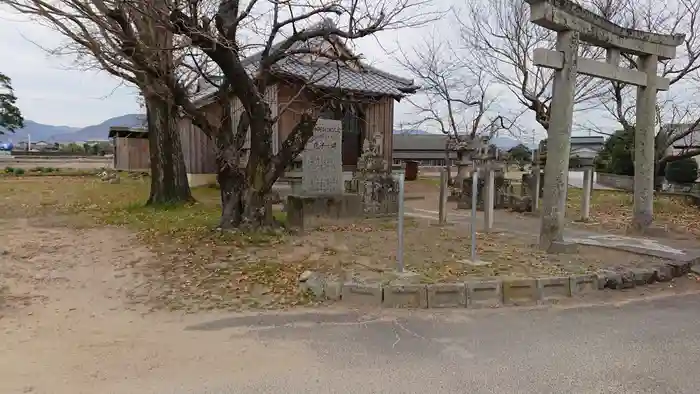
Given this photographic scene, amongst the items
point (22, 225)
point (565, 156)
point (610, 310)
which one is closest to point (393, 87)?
point (565, 156)

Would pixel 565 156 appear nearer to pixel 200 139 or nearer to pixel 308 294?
pixel 308 294

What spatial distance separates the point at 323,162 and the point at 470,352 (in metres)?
6.81

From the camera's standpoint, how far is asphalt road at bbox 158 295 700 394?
346 centimetres

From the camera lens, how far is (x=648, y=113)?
359 inches

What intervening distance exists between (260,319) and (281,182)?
38.6ft

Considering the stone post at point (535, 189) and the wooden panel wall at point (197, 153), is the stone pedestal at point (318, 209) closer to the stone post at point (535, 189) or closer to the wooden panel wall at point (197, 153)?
the stone post at point (535, 189)

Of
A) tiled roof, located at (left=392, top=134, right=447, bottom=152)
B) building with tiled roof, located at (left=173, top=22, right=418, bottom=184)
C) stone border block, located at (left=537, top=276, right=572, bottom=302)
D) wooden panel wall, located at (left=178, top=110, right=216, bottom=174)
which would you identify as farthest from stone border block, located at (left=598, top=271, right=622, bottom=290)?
tiled roof, located at (left=392, top=134, right=447, bottom=152)

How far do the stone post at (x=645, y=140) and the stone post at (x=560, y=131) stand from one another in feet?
9.33

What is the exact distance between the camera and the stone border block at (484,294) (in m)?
5.34

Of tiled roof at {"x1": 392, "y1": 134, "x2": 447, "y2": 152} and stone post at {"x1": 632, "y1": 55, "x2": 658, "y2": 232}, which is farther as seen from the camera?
tiled roof at {"x1": 392, "y1": 134, "x2": 447, "y2": 152}

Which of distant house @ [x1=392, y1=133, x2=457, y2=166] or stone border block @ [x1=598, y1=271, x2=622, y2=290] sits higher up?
distant house @ [x1=392, y1=133, x2=457, y2=166]

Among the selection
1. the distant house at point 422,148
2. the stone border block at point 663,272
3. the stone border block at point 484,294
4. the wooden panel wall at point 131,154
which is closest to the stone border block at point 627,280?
the stone border block at point 663,272

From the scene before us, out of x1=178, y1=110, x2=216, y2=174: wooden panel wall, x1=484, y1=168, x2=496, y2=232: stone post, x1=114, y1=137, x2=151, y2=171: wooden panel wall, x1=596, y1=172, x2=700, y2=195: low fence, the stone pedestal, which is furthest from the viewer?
x1=114, y1=137, x2=151, y2=171: wooden panel wall

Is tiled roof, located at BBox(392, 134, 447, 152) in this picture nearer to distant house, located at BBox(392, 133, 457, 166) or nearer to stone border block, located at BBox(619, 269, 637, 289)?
distant house, located at BBox(392, 133, 457, 166)
